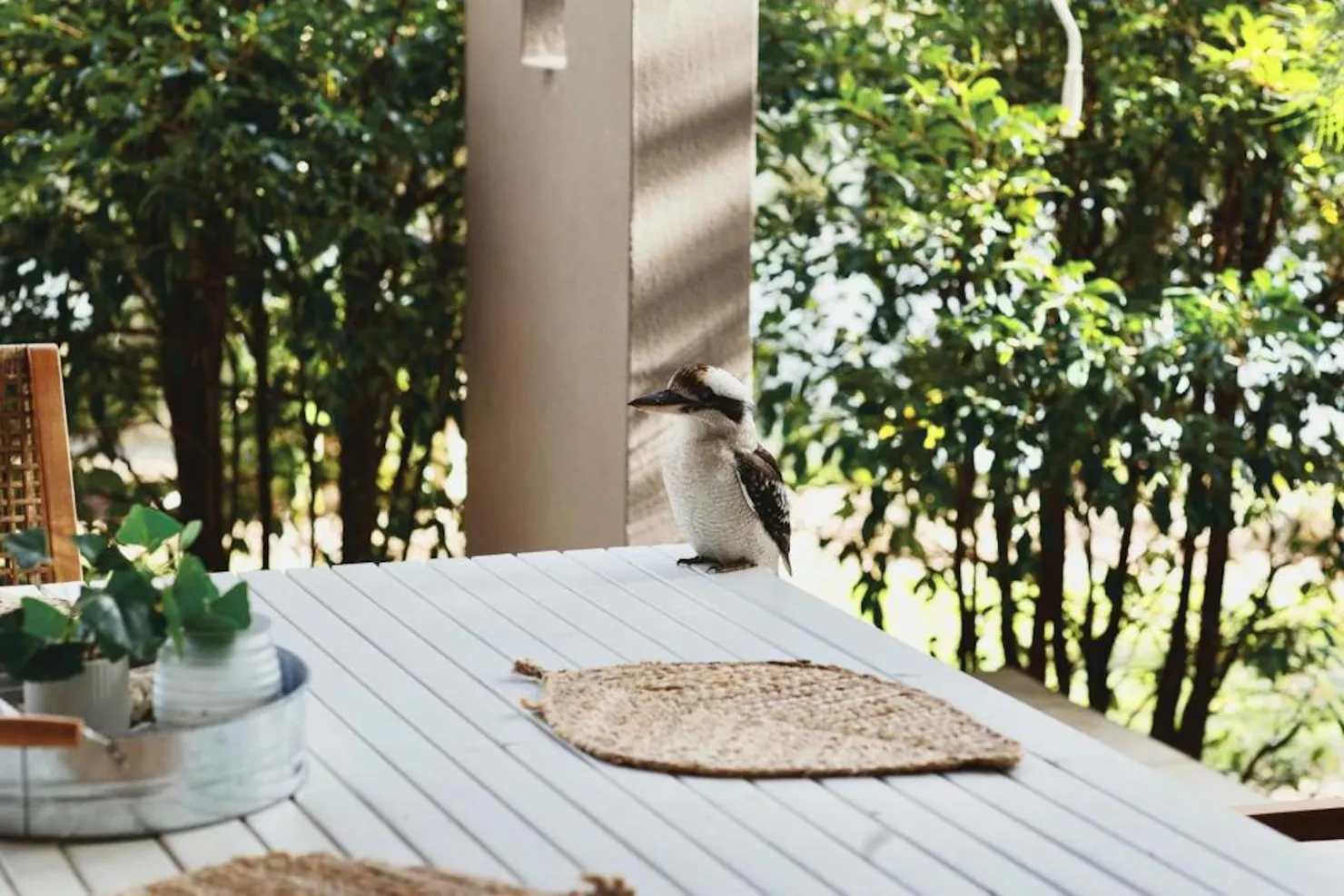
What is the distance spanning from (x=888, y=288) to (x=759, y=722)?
2056mm

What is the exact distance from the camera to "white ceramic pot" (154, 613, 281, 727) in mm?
1570

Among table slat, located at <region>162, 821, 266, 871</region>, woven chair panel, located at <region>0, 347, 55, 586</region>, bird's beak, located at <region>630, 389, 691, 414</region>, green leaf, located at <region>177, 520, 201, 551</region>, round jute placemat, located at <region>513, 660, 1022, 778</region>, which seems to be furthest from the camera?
woven chair panel, located at <region>0, 347, 55, 586</region>

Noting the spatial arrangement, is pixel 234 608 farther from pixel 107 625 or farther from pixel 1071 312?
pixel 1071 312

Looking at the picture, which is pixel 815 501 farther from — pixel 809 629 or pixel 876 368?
pixel 809 629

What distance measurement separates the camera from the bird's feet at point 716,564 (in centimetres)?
244

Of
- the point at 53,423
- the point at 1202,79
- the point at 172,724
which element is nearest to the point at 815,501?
the point at 1202,79

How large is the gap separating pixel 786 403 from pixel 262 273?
107 cm

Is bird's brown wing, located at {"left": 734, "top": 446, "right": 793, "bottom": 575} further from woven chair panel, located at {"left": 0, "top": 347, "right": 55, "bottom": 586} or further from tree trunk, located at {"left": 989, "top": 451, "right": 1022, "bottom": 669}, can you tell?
tree trunk, located at {"left": 989, "top": 451, "right": 1022, "bottom": 669}

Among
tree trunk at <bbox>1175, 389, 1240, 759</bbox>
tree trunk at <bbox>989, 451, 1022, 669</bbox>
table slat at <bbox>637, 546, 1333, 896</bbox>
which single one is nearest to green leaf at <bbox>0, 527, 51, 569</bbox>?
table slat at <bbox>637, 546, 1333, 896</bbox>

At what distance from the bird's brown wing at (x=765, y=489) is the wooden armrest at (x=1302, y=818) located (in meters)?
0.66

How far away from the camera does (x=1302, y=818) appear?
6.63 ft

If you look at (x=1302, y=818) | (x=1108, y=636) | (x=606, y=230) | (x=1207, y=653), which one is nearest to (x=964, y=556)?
(x=1108, y=636)

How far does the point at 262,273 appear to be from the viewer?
12.7 ft

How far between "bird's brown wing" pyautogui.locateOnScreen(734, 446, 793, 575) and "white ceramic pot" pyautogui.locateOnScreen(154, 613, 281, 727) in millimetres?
890
